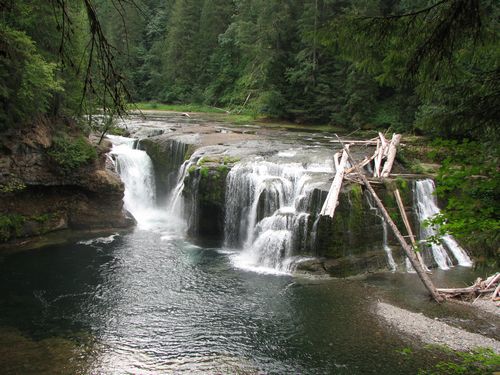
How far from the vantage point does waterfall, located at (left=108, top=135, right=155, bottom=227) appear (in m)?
20.6

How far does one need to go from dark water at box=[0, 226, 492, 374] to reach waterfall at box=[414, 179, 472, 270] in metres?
2.66

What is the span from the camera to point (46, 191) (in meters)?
16.3

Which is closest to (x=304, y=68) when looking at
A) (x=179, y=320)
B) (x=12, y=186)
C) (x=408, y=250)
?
(x=408, y=250)

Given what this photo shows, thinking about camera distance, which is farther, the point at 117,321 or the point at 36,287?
the point at 36,287

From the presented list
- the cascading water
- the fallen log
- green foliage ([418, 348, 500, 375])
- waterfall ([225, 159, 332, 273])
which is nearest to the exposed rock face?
the cascading water

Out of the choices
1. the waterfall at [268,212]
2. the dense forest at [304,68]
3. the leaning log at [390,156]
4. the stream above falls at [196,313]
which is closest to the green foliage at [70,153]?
the dense forest at [304,68]

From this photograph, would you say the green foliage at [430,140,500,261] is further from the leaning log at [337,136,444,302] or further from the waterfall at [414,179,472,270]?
the waterfall at [414,179,472,270]

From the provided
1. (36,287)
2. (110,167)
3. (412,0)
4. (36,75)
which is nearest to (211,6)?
(412,0)

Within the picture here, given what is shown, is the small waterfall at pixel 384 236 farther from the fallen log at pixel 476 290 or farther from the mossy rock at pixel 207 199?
the mossy rock at pixel 207 199

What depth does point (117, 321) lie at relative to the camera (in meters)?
10.2

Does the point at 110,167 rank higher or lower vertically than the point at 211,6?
lower

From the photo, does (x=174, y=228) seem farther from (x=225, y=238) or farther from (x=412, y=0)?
(x=412, y=0)

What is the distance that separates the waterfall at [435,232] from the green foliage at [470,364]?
6477mm

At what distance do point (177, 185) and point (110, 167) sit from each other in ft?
10.3
